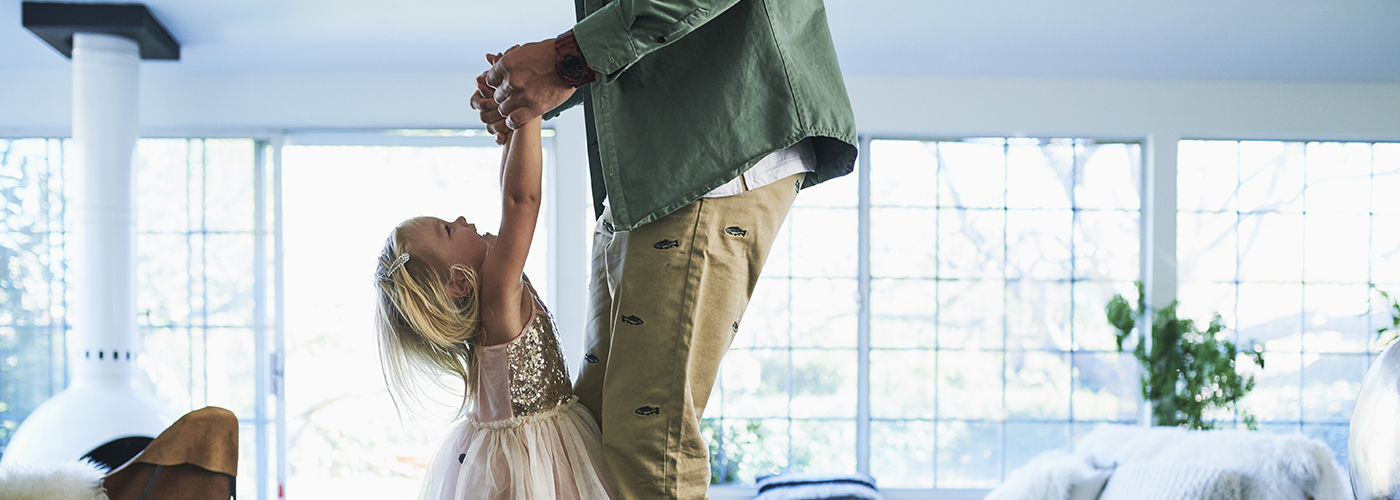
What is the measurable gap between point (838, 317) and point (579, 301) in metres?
1.41

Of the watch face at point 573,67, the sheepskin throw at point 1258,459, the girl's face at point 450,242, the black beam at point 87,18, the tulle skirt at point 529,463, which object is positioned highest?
the black beam at point 87,18

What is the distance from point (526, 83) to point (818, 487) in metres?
3.33

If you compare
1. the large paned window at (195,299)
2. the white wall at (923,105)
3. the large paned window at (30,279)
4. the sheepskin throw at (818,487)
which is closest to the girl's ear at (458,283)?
the sheepskin throw at (818,487)

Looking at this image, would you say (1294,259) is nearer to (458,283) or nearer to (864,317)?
(864,317)

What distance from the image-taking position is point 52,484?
3.67ft

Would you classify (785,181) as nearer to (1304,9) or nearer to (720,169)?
(720,169)

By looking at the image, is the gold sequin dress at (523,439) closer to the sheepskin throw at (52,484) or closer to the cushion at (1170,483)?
the sheepskin throw at (52,484)

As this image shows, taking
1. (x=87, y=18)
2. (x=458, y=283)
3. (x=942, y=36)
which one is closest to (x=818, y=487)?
(x=942, y=36)

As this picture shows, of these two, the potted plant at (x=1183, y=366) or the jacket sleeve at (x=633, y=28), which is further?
the potted plant at (x=1183, y=366)

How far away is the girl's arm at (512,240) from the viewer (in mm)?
1157

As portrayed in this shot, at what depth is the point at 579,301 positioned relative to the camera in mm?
4230

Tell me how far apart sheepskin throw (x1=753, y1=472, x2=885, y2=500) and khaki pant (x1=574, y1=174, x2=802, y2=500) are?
2929 mm

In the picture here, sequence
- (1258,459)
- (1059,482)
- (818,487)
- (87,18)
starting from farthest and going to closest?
(818,487)
(87,18)
(1059,482)
(1258,459)

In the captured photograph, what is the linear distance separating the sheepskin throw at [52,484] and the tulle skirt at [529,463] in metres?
0.46
